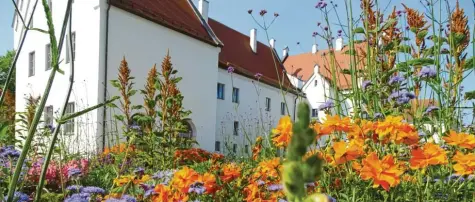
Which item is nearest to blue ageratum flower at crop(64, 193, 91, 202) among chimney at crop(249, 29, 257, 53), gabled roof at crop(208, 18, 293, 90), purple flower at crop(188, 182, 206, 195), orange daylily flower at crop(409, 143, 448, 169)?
purple flower at crop(188, 182, 206, 195)

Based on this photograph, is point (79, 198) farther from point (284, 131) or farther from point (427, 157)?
point (427, 157)

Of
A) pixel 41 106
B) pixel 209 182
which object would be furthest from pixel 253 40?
pixel 41 106

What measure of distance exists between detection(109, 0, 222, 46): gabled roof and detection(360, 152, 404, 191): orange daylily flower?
46.2ft

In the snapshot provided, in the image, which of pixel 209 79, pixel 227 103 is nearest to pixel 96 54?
pixel 209 79

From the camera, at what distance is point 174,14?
18.1 m

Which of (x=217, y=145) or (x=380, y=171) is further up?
(x=380, y=171)

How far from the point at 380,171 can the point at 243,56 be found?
23702 millimetres

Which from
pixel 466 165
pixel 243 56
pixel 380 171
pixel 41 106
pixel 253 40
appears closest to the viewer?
pixel 41 106

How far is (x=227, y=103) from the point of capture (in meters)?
21.1

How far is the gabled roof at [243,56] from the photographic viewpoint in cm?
2303

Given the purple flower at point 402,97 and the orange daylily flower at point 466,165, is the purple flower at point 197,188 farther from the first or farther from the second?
the purple flower at point 402,97

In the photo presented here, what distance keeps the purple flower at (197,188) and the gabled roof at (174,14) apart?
1345cm

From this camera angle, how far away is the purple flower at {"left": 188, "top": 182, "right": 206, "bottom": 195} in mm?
1939

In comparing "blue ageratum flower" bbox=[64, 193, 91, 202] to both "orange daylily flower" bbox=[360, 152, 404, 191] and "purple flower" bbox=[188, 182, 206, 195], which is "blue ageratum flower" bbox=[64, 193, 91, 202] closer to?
"purple flower" bbox=[188, 182, 206, 195]
